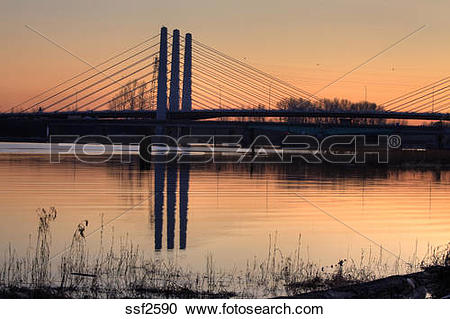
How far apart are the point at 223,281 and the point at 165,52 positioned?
93.9 metres

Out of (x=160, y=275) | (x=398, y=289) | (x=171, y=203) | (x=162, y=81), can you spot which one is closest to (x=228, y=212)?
(x=171, y=203)

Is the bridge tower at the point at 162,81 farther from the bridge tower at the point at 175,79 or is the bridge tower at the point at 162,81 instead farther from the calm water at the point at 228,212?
the calm water at the point at 228,212

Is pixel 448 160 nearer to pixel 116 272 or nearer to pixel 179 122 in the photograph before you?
pixel 179 122

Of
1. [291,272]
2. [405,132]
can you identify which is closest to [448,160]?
[405,132]

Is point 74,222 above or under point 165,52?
under

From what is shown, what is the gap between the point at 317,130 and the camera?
101m

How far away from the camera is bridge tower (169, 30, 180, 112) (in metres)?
102

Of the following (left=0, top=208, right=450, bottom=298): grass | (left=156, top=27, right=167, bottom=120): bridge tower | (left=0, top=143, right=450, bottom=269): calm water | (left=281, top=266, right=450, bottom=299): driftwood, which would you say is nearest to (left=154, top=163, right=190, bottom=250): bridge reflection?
(left=0, top=143, right=450, bottom=269): calm water

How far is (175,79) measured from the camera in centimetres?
10388

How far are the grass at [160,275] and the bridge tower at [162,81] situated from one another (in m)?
80.6

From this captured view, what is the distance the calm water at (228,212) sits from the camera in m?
18.1

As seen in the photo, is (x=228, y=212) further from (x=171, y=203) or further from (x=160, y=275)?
(x=160, y=275)
